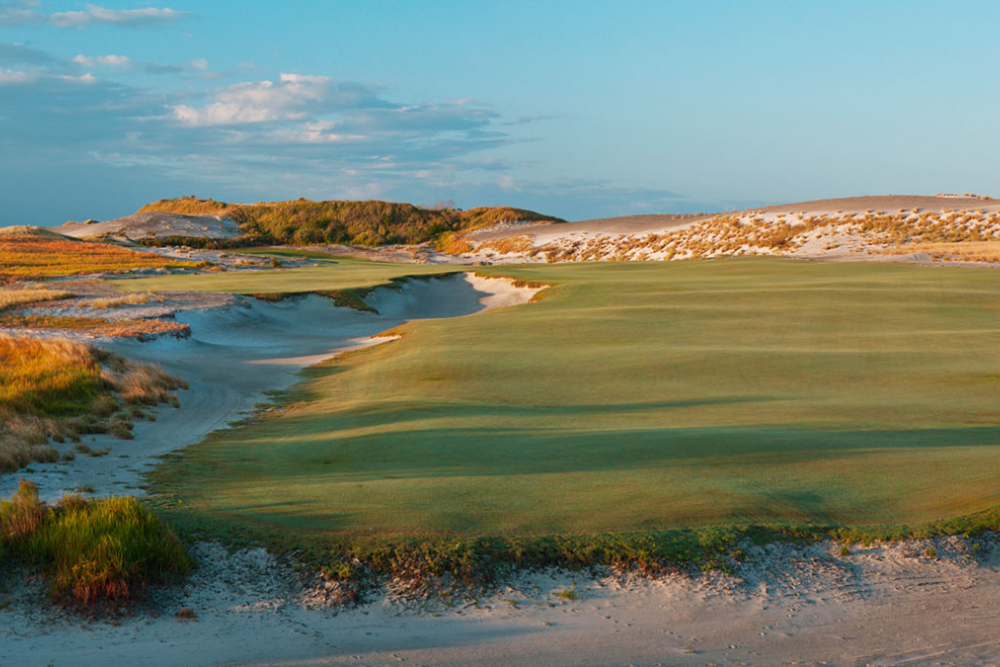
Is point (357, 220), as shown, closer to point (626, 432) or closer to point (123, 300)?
point (123, 300)

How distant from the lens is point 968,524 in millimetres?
7734

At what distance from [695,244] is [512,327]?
51239 millimetres

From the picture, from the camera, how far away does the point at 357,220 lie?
10212 centimetres

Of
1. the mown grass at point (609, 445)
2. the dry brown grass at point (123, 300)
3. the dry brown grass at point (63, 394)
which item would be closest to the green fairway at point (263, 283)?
the dry brown grass at point (123, 300)

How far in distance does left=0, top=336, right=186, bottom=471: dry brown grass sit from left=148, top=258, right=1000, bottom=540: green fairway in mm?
2027

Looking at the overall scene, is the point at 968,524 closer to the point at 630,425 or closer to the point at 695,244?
the point at 630,425

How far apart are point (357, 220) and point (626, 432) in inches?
3714

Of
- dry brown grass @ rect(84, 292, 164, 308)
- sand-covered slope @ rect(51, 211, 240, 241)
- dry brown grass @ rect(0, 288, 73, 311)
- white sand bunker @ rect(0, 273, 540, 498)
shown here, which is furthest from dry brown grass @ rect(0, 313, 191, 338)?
sand-covered slope @ rect(51, 211, 240, 241)

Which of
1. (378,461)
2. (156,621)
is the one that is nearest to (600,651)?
(156,621)

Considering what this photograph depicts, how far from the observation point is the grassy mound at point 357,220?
3868 inches

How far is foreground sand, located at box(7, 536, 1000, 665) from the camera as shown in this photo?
5.79 metres

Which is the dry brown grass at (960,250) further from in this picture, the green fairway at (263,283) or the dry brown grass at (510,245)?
the dry brown grass at (510,245)

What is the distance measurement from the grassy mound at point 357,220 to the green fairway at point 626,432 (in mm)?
74912

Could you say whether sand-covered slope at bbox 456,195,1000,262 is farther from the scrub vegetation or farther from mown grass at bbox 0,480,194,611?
mown grass at bbox 0,480,194,611
